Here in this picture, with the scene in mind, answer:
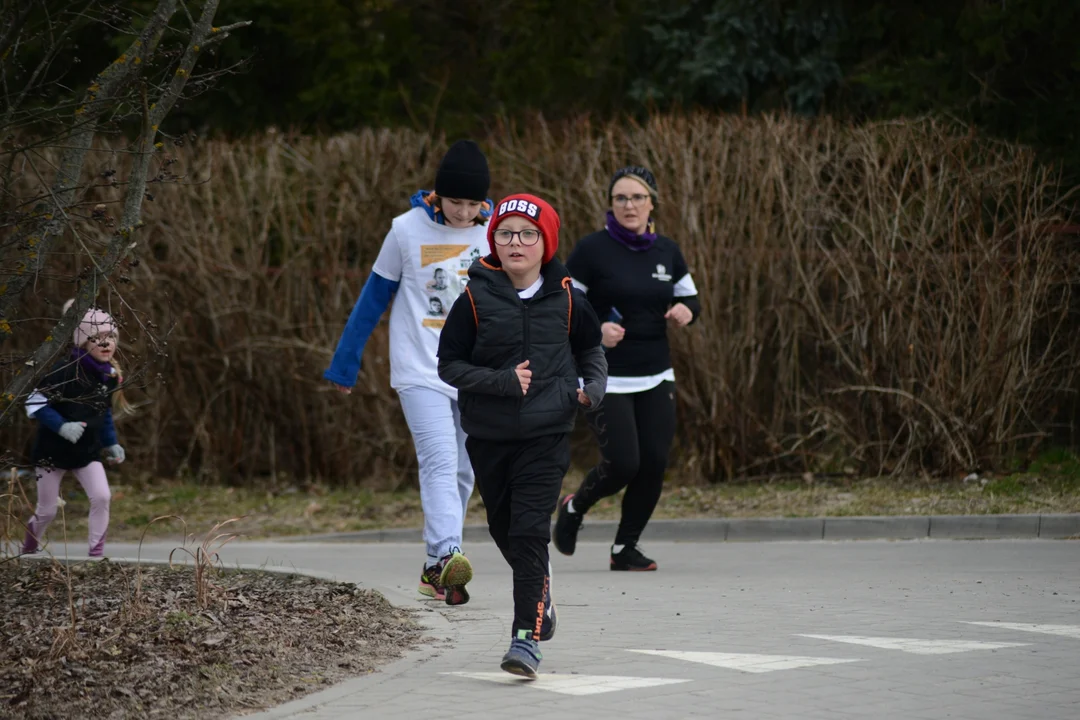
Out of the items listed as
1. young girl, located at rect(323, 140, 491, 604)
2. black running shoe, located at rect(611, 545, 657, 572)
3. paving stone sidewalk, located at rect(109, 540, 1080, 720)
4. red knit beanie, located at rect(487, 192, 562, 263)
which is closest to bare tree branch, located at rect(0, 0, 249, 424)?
red knit beanie, located at rect(487, 192, 562, 263)

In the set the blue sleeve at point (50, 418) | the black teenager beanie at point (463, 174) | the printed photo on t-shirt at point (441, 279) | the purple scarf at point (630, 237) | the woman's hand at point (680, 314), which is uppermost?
the black teenager beanie at point (463, 174)

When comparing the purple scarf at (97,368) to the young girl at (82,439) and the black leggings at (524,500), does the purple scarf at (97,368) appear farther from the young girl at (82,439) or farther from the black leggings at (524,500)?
the black leggings at (524,500)

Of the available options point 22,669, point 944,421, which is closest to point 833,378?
point 944,421

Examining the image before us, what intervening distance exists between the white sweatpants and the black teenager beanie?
0.96 meters

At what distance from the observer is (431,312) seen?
8156mm

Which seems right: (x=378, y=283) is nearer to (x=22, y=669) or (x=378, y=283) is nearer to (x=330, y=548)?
(x=22, y=669)

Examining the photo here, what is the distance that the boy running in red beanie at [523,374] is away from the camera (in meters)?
6.04

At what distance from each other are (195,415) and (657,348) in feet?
23.2

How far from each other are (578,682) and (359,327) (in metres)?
2.93

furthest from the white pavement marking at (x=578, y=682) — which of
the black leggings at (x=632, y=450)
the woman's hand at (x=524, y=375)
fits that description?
the black leggings at (x=632, y=450)

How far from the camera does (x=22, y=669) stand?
5.55m

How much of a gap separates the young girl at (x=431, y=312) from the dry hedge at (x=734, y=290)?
4.93 meters

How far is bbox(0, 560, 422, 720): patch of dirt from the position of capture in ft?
17.7

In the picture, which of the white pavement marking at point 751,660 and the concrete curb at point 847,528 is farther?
the concrete curb at point 847,528
